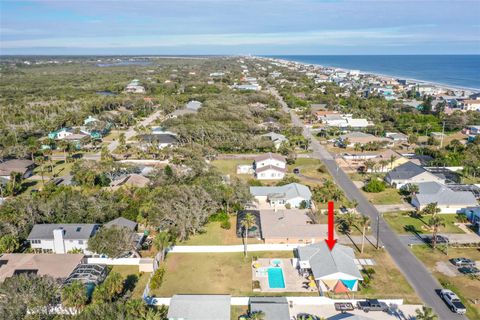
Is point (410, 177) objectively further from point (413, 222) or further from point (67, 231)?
point (67, 231)

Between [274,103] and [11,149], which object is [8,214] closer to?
[11,149]

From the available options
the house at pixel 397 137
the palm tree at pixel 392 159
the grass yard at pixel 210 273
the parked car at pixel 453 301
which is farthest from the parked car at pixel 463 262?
the house at pixel 397 137

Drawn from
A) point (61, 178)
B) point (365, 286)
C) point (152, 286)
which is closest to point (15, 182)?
point (61, 178)

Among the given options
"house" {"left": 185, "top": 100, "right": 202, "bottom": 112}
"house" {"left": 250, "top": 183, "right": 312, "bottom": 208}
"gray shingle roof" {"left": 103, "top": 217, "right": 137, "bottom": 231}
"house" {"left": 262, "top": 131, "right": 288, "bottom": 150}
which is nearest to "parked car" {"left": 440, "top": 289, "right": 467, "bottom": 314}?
"house" {"left": 250, "top": 183, "right": 312, "bottom": 208}

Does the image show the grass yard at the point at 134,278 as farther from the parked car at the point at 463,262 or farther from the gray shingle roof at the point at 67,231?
the parked car at the point at 463,262

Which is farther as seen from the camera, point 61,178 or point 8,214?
point 61,178

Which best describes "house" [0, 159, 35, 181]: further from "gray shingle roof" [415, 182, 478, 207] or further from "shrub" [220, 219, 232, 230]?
"gray shingle roof" [415, 182, 478, 207]
